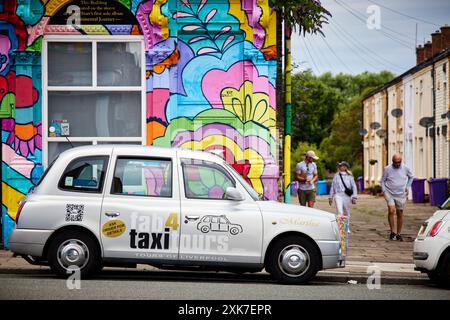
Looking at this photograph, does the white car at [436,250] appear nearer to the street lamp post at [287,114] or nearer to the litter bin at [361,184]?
the street lamp post at [287,114]

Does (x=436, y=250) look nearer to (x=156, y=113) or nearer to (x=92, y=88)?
(x=156, y=113)

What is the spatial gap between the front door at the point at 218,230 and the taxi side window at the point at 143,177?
0.28 m

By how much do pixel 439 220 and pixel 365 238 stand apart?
8164 mm

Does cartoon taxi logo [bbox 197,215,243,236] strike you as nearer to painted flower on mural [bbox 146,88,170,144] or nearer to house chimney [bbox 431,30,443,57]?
painted flower on mural [bbox 146,88,170,144]

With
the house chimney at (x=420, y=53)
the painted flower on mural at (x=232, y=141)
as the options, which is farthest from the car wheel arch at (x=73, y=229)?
the house chimney at (x=420, y=53)

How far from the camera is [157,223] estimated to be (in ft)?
41.8

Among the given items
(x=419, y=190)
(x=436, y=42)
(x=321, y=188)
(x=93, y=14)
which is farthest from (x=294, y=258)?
(x=321, y=188)

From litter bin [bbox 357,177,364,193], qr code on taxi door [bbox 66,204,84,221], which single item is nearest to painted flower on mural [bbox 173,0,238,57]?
qr code on taxi door [bbox 66,204,84,221]

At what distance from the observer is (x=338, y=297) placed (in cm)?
1159

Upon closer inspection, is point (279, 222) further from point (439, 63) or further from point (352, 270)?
point (439, 63)

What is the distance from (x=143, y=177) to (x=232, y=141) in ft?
16.4
